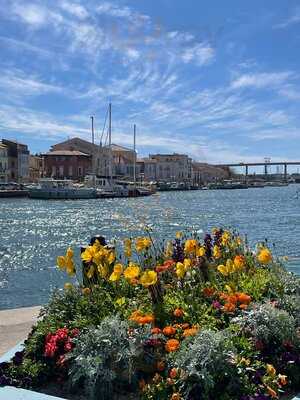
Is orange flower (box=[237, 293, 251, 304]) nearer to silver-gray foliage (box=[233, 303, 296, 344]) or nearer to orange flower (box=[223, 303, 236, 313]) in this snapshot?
orange flower (box=[223, 303, 236, 313])

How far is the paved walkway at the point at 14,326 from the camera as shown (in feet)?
23.6

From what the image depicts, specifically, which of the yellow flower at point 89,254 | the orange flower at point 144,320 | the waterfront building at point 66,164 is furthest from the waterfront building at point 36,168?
the orange flower at point 144,320

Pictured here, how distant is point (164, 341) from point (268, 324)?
2.98 feet

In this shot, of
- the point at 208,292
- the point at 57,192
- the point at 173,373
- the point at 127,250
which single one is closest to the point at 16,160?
the point at 57,192

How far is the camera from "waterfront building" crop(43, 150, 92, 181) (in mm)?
150750

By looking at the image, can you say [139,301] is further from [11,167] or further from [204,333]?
[11,167]

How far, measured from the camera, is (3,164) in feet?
426

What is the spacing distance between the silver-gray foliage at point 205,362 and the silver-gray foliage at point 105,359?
40cm

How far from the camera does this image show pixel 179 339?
488cm

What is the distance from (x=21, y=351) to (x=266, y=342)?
87.7 inches

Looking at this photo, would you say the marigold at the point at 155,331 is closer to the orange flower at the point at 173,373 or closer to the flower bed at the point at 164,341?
the flower bed at the point at 164,341

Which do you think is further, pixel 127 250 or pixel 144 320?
pixel 127 250

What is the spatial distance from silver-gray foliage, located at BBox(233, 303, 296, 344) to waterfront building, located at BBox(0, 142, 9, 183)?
424ft

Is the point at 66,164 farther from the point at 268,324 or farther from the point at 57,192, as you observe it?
the point at 268,324
